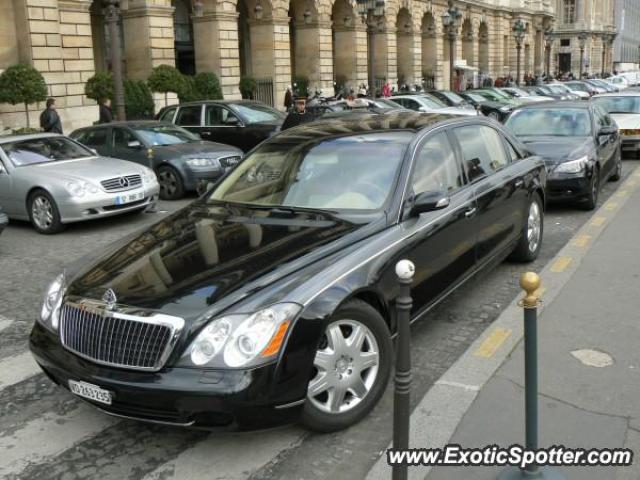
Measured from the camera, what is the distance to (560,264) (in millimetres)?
7387

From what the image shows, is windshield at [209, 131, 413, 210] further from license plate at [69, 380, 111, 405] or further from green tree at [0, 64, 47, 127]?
green tree at [0, 64, 47, 127]

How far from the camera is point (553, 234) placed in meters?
8.92

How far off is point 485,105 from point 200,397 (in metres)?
25.8

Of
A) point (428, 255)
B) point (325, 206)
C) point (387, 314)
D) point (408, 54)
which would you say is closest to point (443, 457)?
point (387, 314)

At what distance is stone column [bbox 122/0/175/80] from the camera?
2653cm

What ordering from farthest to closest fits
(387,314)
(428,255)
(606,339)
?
(606,339)
(428,255)
(387,314)

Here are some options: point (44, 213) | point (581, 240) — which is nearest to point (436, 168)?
point (581, 240)

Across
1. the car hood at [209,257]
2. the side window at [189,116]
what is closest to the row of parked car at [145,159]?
the side window at [189,116]

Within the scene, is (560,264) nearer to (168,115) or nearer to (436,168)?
(436,168)

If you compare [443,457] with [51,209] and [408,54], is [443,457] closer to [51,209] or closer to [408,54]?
[51,209]

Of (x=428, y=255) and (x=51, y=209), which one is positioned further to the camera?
(x=51, y=209)

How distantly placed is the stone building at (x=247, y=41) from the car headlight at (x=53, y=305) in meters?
18.5

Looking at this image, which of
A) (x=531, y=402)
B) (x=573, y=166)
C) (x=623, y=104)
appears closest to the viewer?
(x=531, y=402)

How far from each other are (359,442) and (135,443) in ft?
3.93
